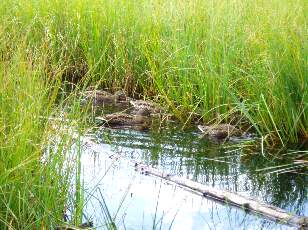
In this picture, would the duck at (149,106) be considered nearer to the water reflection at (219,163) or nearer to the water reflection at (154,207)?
the water reflection at (219,163)

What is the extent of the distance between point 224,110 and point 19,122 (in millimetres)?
3681

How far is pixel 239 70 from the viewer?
297 inches

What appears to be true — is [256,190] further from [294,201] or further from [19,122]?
[19,122]

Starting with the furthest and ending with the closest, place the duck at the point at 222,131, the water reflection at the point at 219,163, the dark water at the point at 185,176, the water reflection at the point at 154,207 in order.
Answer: the duck at the point at 222,131, the water reflection at the point at 219,163, the dark water at the point at 185,176, the water reflection at the point at 154,207

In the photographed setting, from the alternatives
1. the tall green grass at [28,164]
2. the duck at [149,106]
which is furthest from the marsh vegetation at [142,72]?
the duck at [149,106]

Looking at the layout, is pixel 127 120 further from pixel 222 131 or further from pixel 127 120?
pixel 222 131

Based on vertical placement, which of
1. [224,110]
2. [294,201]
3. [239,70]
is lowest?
[294,201]

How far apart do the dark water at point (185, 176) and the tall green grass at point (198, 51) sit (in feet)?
1.59

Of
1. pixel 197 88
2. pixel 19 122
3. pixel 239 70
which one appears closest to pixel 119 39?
pixel 197 88

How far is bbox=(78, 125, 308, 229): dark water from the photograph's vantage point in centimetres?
475

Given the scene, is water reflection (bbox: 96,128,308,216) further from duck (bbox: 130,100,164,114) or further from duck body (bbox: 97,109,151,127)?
duck (bbox: 130,100,164,114)

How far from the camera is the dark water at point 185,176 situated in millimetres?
4746

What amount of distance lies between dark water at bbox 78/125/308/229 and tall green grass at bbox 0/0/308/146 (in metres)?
0.49

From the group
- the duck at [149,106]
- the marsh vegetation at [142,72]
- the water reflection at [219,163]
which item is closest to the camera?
the marsh vegetation at [142,72]
